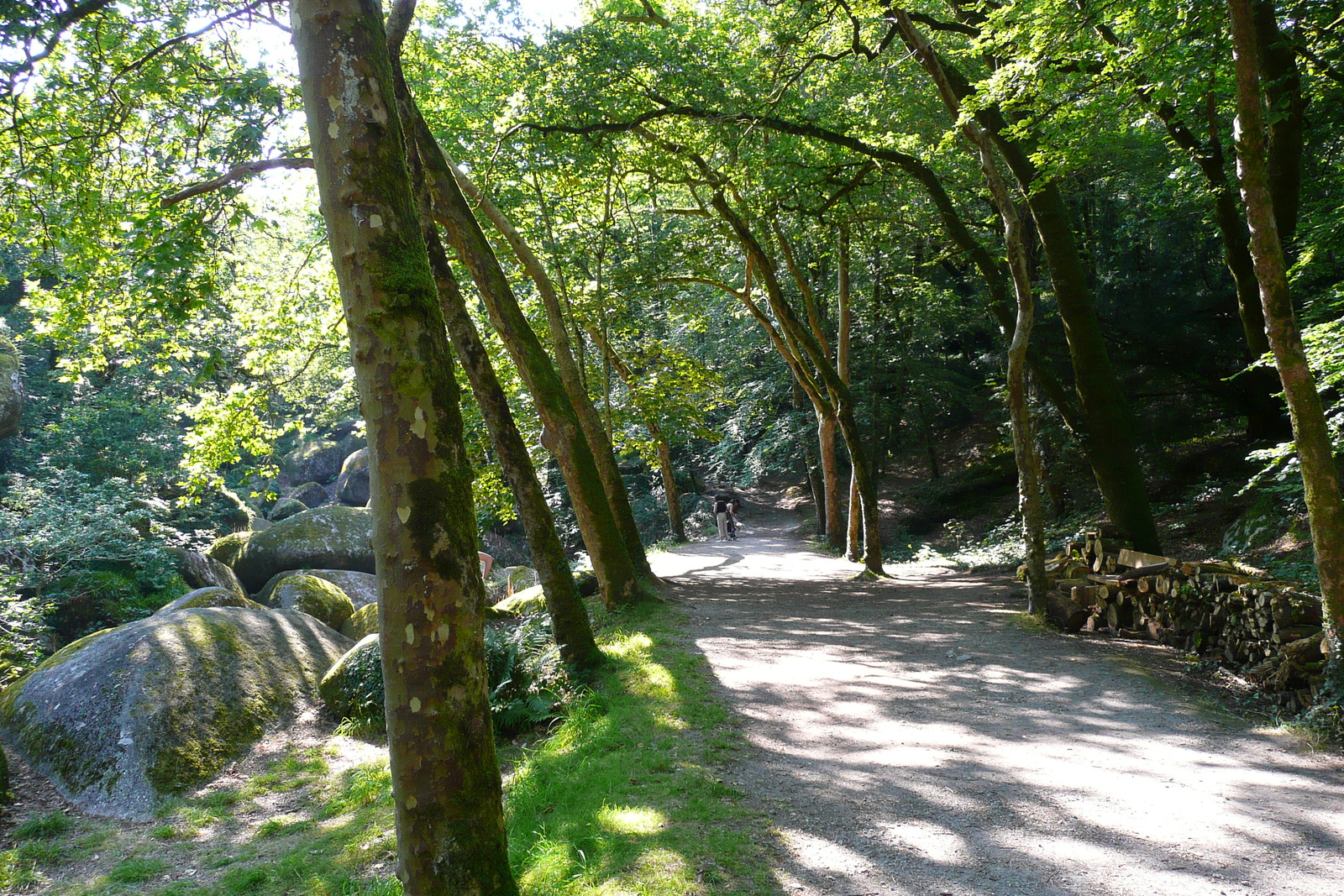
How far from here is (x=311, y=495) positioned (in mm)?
32125

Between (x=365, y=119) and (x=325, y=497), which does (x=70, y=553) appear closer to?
(x=365, y=119)

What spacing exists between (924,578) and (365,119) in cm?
1293

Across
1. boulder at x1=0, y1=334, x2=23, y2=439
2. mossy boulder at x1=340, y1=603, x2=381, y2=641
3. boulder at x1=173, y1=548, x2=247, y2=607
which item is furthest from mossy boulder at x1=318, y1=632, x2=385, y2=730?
boulder at x1=0, y1=334, x2=23, y2=439

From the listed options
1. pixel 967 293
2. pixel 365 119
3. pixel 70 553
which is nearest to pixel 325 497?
pixel 70 553

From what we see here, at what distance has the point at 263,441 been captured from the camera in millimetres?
11070

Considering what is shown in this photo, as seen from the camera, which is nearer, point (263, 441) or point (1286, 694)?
point (1286, 694)

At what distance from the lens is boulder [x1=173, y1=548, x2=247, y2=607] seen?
16.5 metres

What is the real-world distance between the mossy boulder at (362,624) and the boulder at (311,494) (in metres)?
21.3

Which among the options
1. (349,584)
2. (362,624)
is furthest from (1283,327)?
(349,584)

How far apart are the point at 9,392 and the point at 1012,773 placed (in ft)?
72.8

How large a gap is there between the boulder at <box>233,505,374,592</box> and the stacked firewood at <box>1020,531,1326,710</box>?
13.9 m

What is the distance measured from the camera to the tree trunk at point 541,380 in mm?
8383

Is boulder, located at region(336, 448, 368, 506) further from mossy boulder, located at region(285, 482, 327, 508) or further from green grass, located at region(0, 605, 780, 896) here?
green grass, located at region(0, 605, 780, 896)

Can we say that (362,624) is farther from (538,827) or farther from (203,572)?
(538,827)
